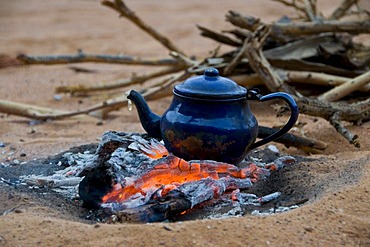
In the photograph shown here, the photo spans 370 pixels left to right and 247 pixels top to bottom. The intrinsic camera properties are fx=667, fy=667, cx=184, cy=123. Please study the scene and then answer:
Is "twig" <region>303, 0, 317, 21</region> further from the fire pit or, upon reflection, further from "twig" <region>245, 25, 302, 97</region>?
the fire pit

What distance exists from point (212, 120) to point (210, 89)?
5.9 inches

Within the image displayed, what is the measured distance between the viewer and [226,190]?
3.30 meters

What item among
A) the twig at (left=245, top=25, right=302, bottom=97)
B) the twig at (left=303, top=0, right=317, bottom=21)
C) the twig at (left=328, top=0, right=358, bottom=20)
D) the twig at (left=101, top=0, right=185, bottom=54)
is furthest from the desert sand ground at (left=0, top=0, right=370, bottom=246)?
the twig at (left=328, top=0, right=358, bottom=20)

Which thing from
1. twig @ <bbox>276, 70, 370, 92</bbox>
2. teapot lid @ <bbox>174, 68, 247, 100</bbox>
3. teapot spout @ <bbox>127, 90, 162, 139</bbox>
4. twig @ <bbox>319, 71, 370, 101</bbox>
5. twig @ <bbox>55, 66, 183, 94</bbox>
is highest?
teapot lid @ <bbox>174, 68, 247, 100</bbox>

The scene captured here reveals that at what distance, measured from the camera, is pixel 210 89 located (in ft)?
10.5

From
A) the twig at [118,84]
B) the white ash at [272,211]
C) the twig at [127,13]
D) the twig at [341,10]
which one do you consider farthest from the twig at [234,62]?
the white ash at [272,211]

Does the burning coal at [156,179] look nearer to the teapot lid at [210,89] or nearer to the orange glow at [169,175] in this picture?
the orange glow at [169,175]

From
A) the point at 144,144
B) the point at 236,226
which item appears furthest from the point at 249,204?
the point at 144,144

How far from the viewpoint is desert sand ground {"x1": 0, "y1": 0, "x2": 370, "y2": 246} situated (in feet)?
8.93

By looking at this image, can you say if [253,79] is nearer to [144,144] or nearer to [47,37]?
[144,144]

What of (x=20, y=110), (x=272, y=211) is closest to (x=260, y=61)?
(x=20, y=110)

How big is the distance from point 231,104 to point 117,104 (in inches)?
104

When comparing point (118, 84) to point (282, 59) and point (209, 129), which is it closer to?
point (282, 59)

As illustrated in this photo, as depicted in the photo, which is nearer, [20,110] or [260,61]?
[260,61]
